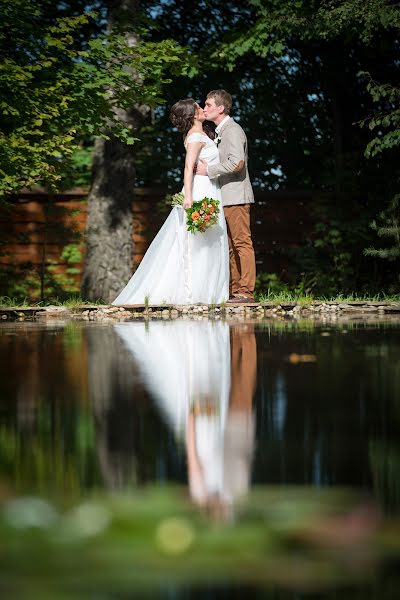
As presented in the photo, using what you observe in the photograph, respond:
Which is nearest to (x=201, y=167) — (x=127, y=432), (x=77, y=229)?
(x=77, y=229)

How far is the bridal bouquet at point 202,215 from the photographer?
1245cm

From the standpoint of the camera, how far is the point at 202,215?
12492 millimetres

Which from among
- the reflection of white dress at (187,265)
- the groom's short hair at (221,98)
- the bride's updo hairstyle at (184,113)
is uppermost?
the groom's short hair at (221,98)

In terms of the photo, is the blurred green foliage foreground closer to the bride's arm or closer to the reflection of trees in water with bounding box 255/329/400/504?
the reflection of trees in water with bounding box 255/329/400/504

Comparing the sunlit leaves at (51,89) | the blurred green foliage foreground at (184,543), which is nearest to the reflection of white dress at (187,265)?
the sunlit leaves at (51,89)

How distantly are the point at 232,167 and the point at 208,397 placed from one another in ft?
27.3

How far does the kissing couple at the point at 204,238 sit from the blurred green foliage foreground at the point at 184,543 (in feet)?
33.9

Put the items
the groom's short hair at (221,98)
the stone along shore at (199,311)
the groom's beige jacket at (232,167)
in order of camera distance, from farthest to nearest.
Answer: the groom's short hair at (221,98)
the groom's beige jacket at (232,167)
the stone along shore at (199,311)

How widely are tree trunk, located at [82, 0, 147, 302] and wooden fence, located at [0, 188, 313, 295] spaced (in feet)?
4.81

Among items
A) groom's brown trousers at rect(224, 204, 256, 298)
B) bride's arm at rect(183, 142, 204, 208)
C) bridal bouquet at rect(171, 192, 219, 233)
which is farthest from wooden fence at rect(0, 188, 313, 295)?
bridal bouquet at rect(171, 192, 219, 233)

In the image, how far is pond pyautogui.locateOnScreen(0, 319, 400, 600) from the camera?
181 cm

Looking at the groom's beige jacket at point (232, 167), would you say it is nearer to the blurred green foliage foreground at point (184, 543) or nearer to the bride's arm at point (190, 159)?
the bride's arm at point (190, 159)

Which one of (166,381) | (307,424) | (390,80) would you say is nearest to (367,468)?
(307,424)

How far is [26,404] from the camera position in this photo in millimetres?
Result: 4215
